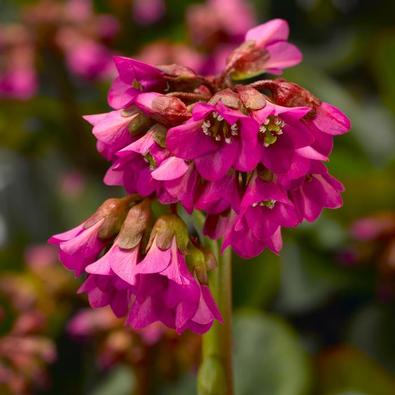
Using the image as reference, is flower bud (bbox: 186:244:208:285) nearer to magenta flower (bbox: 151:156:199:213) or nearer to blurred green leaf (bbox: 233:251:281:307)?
magenta flower (bbox: 151:156:199:213)

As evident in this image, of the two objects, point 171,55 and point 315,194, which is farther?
point 171,55

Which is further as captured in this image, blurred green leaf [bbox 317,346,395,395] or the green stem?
blurred green leaf [bbox 317,346,395,395]

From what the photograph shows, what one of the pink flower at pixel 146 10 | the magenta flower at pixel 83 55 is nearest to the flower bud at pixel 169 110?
the magenta flower at pixel 83 55

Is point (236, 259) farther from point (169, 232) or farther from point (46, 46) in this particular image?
point (169, 232)

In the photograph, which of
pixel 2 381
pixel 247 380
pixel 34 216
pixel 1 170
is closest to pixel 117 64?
pixel 2 381

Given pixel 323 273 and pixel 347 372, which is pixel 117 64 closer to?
pixel 347 372

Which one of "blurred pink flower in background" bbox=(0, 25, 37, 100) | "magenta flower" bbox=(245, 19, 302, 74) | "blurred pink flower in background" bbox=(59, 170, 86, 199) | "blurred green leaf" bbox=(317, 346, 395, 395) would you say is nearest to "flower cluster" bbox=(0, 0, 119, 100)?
"blurred pink flower in background" bbox=(0, 25, 37, 100)

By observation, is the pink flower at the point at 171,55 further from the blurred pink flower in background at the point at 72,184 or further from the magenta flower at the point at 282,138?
the magenta flower at the point at 282,138

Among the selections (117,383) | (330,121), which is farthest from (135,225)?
(117,383)
